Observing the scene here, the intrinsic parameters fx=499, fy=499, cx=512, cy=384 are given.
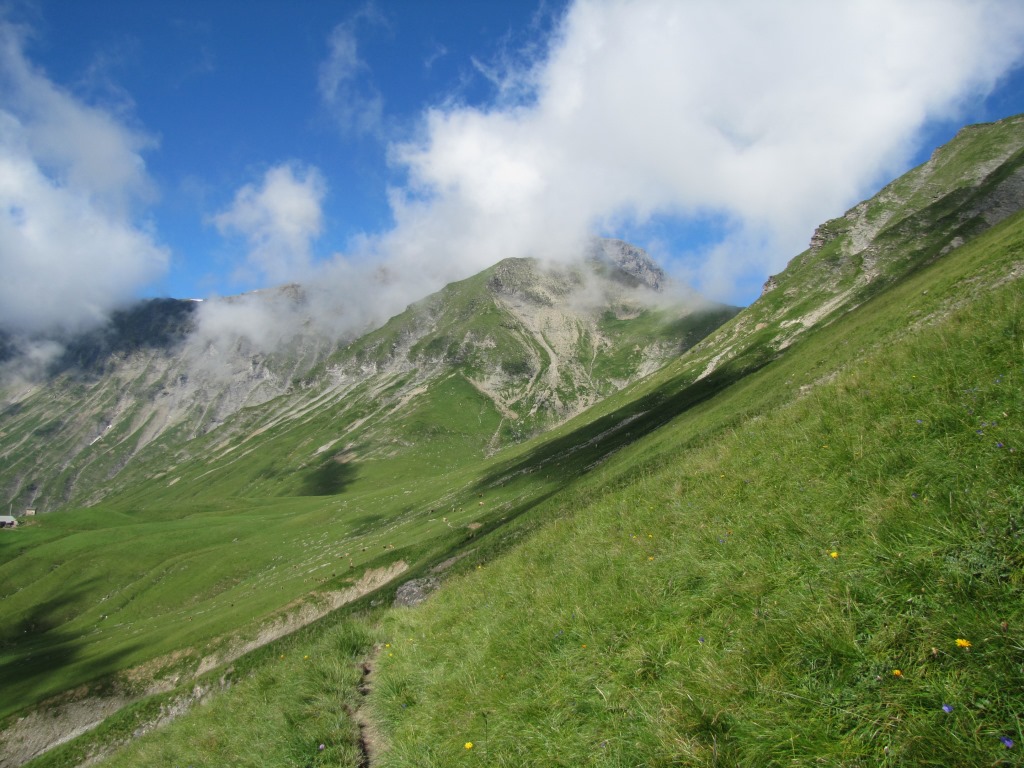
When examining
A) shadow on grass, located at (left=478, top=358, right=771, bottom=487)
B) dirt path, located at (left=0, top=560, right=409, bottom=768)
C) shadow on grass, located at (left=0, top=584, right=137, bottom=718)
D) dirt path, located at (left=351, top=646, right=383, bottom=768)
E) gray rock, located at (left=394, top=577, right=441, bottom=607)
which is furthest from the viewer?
shadow on grass, located at (left=478, top=358, right=771, bottom=487)

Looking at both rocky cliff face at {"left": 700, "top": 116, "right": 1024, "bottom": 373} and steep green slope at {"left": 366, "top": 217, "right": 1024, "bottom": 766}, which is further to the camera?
rocky cliff face at {"left": 700, "top": 116, "right": 1024, "bottom": 373}

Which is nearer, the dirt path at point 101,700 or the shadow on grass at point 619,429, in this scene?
the dirt path at point 101,700

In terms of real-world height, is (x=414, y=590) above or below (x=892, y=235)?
below

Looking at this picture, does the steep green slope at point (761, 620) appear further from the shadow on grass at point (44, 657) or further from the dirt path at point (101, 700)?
the shadow on grass at point (44, 657)

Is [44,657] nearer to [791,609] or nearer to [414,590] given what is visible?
[414,590]

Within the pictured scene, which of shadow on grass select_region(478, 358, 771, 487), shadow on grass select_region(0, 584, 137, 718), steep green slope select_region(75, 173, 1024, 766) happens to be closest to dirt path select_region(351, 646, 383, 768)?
steep green slope select_region(75, 173, 1024, 766)

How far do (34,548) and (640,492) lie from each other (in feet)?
521

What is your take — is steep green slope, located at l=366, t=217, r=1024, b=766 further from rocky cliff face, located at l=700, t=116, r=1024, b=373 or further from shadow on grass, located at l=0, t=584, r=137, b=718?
rocky cliff face, located at l=700, t=116, r=1024, b=373

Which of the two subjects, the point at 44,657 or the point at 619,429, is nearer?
the point at 44,657

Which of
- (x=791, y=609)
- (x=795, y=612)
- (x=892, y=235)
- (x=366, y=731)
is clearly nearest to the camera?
(x=795, y=612)

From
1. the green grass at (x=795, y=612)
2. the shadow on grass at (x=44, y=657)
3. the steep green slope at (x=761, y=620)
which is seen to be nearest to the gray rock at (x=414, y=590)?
the steep green slope at (x=761, y=620)

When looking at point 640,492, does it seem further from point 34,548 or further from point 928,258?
point 34,548

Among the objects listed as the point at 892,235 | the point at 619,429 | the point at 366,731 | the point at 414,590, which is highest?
the point at 892,235

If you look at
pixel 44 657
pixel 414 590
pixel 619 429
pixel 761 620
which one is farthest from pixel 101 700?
pixel 761 620
